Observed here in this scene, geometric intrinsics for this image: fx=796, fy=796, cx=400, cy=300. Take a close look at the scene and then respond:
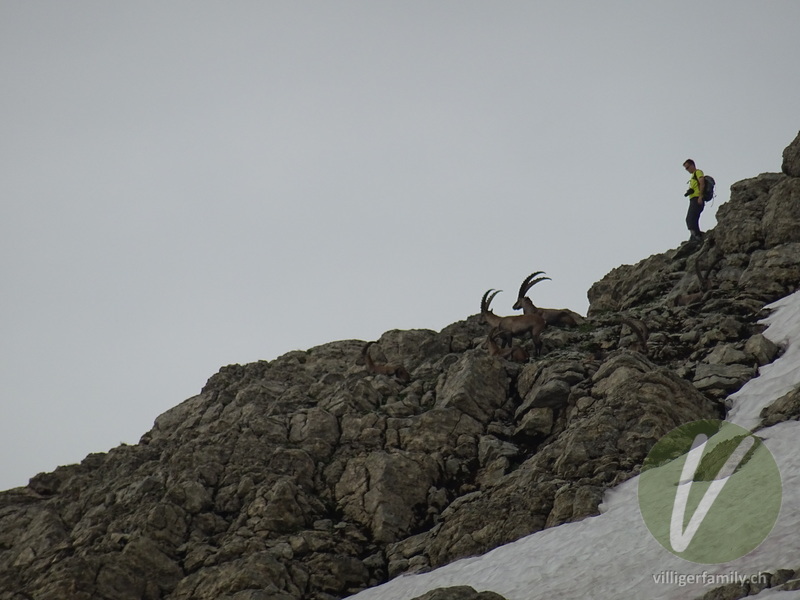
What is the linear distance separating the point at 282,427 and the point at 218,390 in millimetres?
5747

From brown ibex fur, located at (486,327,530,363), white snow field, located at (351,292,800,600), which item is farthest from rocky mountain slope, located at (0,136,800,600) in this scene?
brown ibex fur, located at (486,327,530,363)

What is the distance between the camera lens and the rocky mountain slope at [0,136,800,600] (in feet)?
60.8

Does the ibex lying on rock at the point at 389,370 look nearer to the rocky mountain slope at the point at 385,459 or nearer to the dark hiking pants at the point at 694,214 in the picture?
the rocky mountain slope at the point at 385,459

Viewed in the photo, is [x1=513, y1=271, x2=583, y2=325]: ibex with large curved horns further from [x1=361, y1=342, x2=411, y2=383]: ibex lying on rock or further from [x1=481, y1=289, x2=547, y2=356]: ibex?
Result: [x1=361, y1=342, x2=411, y2=383]: ibex lying on rock

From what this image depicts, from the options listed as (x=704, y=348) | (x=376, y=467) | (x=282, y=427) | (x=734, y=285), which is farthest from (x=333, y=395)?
(x=734, y=285)

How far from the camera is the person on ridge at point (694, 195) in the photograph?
100ft

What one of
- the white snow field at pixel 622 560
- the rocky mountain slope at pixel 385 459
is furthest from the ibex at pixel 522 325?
the white snow field at pixel 622 560

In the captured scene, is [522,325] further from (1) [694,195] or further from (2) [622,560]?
(2) [622,560]

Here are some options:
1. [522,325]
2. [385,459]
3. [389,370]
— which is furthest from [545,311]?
[385,459]

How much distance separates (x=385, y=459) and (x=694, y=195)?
17506 millimetres

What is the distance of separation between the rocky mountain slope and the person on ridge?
2313mm

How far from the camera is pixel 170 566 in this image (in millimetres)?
19250

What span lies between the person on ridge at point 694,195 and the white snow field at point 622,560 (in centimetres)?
1224

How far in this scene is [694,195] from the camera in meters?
31.1
